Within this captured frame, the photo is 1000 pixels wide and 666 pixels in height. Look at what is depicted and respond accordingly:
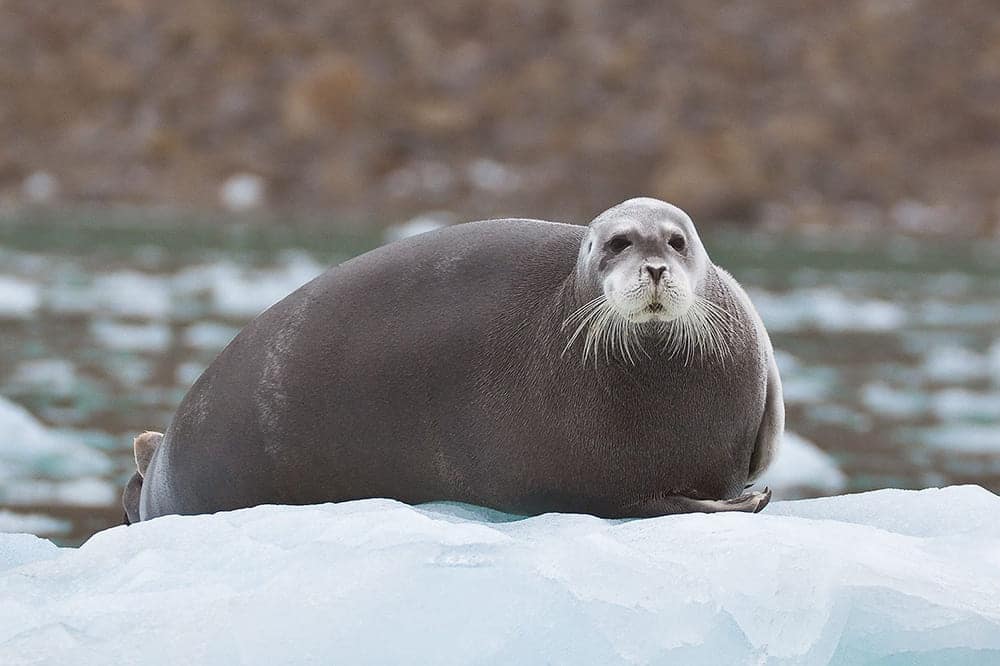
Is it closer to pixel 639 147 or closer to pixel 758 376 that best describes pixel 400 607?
pixel 758 376

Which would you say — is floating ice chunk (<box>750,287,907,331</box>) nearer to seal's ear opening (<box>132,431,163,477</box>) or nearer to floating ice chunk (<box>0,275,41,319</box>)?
floating ice chunk (<box>0,275,41,319</box>)

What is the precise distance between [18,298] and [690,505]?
11.3 meters

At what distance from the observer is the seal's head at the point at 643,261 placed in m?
3.43

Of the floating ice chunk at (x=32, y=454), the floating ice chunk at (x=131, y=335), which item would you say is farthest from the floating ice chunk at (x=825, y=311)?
the floating ice chunk at (x=32, y=454)

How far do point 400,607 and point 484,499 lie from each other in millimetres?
865

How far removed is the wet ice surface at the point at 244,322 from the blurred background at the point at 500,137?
6.3 inches

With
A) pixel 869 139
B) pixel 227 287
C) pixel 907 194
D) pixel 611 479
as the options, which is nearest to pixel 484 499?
pixel 611 479

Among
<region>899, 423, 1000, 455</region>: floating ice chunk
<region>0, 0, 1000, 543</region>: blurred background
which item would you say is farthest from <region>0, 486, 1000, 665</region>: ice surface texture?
<region>0, 0, 1000, 543</region>: blurred background

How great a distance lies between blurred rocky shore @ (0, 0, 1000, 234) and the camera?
3769 centimetres

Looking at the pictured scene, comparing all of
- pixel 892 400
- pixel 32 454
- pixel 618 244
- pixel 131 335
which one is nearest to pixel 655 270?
pixel 618 244

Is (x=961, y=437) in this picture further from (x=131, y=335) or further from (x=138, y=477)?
(x=131, y=335)

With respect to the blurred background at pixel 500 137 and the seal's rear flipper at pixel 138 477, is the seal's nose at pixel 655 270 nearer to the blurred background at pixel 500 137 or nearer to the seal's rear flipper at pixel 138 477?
the seal's rear flipper at pixel 138 477

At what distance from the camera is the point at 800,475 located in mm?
7242

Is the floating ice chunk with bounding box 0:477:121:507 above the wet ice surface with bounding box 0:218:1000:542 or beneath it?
beneath
